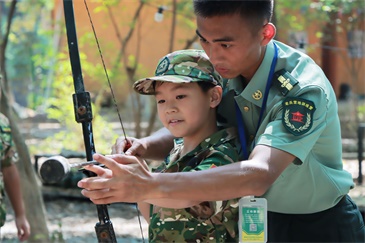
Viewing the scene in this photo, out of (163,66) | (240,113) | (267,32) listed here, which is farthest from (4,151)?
(267,32)

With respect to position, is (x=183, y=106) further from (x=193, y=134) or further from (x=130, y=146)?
(x=130, y=146)

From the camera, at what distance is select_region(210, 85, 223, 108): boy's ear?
94.4 inches

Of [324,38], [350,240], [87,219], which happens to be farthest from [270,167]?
[324,38]

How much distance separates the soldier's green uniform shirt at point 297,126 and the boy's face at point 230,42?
112 millimetres

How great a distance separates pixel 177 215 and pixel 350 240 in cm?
67

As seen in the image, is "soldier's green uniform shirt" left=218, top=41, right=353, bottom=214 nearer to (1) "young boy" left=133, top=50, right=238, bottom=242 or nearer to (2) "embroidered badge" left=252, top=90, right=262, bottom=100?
(2) "embroidered badge" left=252, top=90, right=262, bottom=100

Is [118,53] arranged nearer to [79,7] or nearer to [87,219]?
[87,219]

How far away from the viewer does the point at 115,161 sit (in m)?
1.87

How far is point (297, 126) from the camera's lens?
209cm

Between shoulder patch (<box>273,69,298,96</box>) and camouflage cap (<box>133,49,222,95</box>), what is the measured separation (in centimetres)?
24

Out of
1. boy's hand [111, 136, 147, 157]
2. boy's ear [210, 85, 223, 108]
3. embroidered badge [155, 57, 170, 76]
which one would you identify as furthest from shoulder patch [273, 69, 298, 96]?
boy's hand [111, 136, 147, 157]

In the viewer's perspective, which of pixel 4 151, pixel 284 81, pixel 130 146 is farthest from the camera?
pixel 4 151

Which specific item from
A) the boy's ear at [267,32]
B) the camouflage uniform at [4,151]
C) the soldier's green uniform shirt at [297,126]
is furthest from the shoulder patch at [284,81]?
the camouflage uniform at [4,151]

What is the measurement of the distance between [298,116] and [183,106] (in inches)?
16.8
